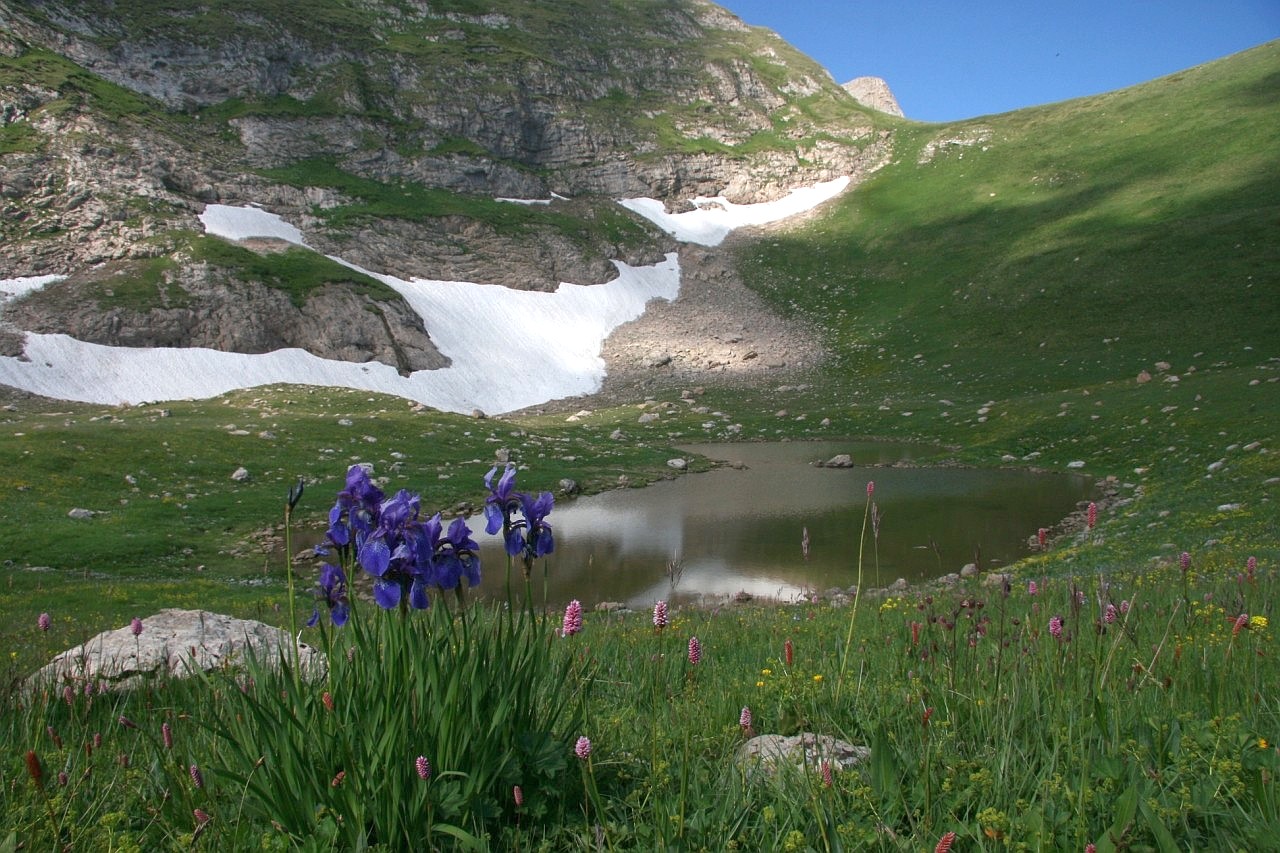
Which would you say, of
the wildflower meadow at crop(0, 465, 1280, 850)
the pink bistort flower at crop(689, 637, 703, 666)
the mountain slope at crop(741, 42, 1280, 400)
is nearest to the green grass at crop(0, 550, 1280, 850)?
the wildflower meadow at crop(0, 465, 1280, 850)

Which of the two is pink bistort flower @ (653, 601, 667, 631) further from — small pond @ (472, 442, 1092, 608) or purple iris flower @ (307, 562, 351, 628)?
small pond @ (472, 442, 1092, 608)

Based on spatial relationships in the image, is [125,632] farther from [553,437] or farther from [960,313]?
[960,313]

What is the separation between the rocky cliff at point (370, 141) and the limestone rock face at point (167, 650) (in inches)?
2281

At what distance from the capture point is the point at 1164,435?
29.1m

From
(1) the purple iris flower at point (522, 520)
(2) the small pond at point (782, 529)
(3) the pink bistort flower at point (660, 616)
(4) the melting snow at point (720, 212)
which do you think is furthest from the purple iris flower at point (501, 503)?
(4) the melting snow at point (720, 212)

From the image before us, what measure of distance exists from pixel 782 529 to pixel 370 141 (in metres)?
87.0

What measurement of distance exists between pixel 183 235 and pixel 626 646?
2785 inches

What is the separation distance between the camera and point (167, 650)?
583 centimetres

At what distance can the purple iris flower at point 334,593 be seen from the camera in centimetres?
342

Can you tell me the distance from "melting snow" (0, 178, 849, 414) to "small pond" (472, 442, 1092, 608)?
3473 centimetres

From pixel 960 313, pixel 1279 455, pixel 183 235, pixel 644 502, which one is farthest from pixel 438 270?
pixel 1279 455

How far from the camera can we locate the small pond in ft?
62.6

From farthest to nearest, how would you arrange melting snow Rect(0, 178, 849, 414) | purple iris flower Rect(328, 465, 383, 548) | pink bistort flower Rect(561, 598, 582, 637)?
melting snow Rect(0, 178, 849, 414)
purple iris flower Rect(328, 465, 383, 548)
pink bistort flower Rect(561, 598, 582, 637)

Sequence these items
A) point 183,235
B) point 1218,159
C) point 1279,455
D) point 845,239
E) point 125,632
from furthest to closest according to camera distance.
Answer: point 845,239
point 1218,159
point 183,235
point 1279,455
point 125,632
